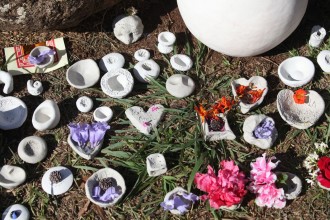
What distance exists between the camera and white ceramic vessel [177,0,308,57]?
3.25 metres

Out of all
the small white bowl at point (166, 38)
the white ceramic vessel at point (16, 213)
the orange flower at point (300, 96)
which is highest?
the small white bowl at point (166, 38)

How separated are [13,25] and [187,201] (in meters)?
1.59

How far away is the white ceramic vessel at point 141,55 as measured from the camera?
3.77 meters

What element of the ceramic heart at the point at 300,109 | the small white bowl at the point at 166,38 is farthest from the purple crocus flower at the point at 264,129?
the small white bowl at the point at 166,38

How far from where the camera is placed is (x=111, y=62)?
375cm

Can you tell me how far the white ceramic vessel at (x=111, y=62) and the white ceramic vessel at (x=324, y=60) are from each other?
131 cm

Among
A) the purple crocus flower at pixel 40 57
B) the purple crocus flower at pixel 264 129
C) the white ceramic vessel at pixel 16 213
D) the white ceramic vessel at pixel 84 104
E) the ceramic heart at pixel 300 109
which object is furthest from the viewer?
the purple crocus flower at pixel 40 57

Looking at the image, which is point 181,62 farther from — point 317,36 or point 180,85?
point 317,36

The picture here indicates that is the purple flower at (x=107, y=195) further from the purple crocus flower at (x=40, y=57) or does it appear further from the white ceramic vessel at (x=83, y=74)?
the purple crocus flower at (x=40, y=57)

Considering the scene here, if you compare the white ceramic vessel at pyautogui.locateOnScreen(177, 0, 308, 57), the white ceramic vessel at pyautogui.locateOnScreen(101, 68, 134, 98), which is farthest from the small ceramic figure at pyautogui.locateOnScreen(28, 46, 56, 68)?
the white ceramic vessel at pyautogui.locateOnScreen(177, 0, 308, 57)

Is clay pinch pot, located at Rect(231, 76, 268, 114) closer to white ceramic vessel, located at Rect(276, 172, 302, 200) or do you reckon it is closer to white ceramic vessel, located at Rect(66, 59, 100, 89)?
white ceramic vessel, located at Rect(276, 172, 302, 200)

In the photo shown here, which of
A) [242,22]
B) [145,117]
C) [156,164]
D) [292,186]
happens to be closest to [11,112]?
[145,117]

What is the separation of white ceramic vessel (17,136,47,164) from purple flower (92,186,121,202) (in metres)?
0.44

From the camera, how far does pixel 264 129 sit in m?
3.38
